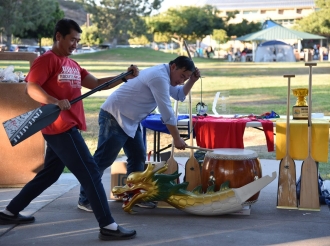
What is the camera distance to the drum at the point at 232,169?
6086 mm

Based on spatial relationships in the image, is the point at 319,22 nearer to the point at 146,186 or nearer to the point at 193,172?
the point at 193,172

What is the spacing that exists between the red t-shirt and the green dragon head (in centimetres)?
104

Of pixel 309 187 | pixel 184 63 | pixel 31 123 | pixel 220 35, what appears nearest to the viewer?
pixel 31 123

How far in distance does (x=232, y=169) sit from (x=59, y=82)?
1972 mm

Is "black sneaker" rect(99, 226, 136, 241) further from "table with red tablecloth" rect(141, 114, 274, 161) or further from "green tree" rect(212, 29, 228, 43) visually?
"green tree" rect(212, 29, 228, 43)

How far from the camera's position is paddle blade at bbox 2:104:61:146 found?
15.9 feet

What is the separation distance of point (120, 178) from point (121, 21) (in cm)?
9034

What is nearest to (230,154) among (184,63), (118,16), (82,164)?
(184,63)

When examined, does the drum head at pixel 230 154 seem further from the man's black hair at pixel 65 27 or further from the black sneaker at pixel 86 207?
the man's black hair at pixel 65 27

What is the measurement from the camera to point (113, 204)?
6547 mm

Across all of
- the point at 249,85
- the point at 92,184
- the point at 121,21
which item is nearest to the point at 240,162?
the point at 92,184

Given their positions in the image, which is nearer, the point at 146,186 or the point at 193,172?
the point at 146,186

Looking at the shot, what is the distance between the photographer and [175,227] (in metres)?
5.64

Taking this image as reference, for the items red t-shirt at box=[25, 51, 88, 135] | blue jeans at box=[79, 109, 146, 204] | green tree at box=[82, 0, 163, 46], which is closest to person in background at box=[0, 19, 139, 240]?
red t-shirt at box=[25, 51, 88, 135]
